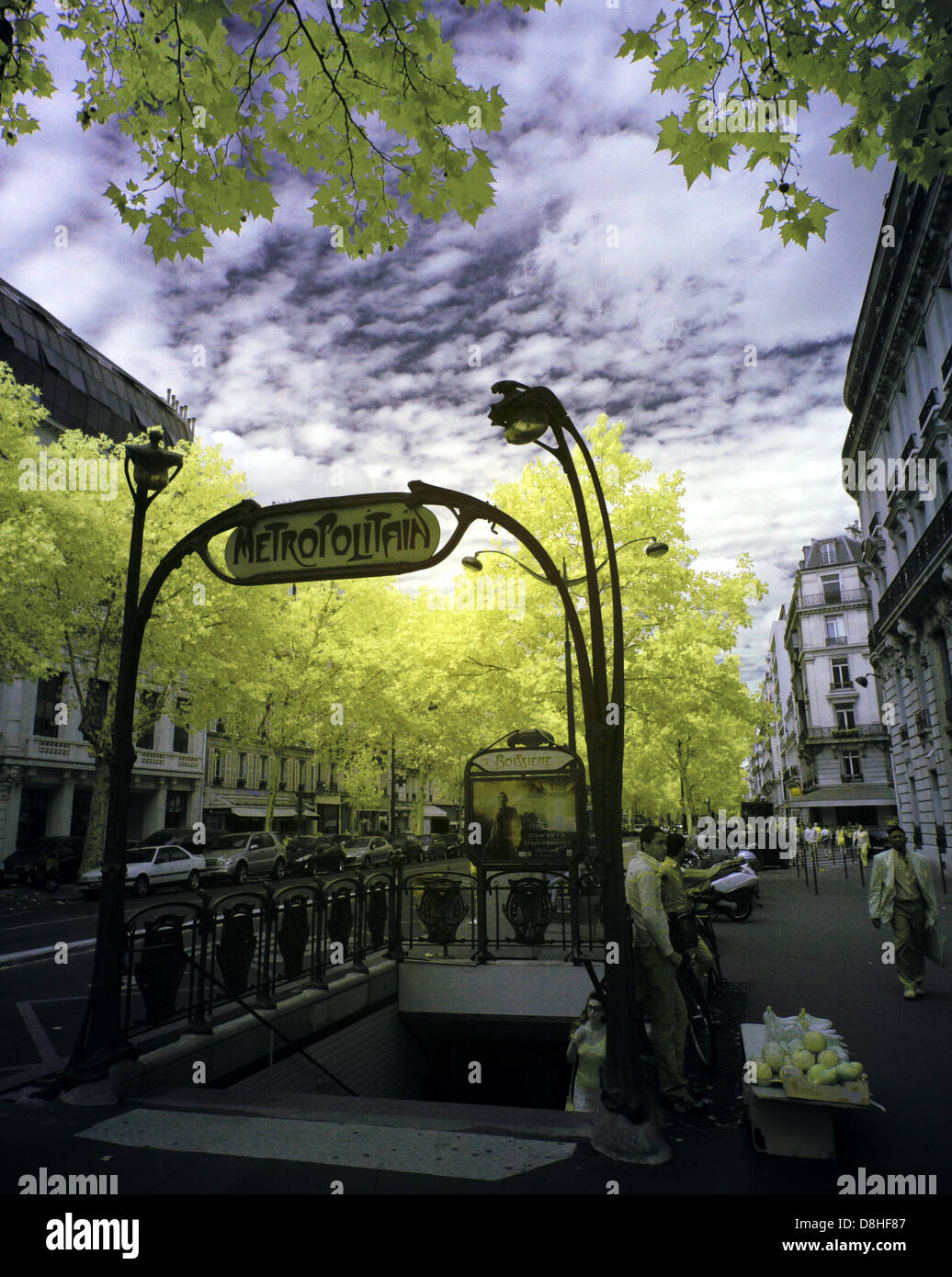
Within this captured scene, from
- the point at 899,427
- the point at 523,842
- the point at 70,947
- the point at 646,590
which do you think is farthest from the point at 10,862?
the point at 899,427

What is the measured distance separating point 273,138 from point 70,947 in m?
12.3

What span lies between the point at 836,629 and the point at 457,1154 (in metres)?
62.2

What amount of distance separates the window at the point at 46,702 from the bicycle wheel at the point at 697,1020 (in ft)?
100

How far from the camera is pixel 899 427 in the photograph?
27.8 m

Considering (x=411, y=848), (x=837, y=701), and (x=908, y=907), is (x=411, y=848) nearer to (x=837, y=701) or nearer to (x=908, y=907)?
(x=908, y=907)

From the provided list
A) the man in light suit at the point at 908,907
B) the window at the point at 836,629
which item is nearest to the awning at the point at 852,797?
the window at the point at 836,629

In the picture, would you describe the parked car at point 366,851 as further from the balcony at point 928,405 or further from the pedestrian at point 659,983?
the pedestrian at point 659,983

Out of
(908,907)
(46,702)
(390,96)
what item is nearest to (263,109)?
(390,96)

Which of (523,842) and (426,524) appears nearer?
(426,524)

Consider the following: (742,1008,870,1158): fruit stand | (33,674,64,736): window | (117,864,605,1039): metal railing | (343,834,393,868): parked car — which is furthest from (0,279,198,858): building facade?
(742,1008,870,1158): fruit stand

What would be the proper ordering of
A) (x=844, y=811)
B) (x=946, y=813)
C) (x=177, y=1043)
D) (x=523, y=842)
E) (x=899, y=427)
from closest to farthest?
(x=177, y=1043) < (x=523, y=842) < (x=946, y=813) < (x=899, y=427) < (x=844, y=811)

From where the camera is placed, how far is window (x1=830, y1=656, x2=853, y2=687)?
58.8m

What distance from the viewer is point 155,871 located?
2253 cm
